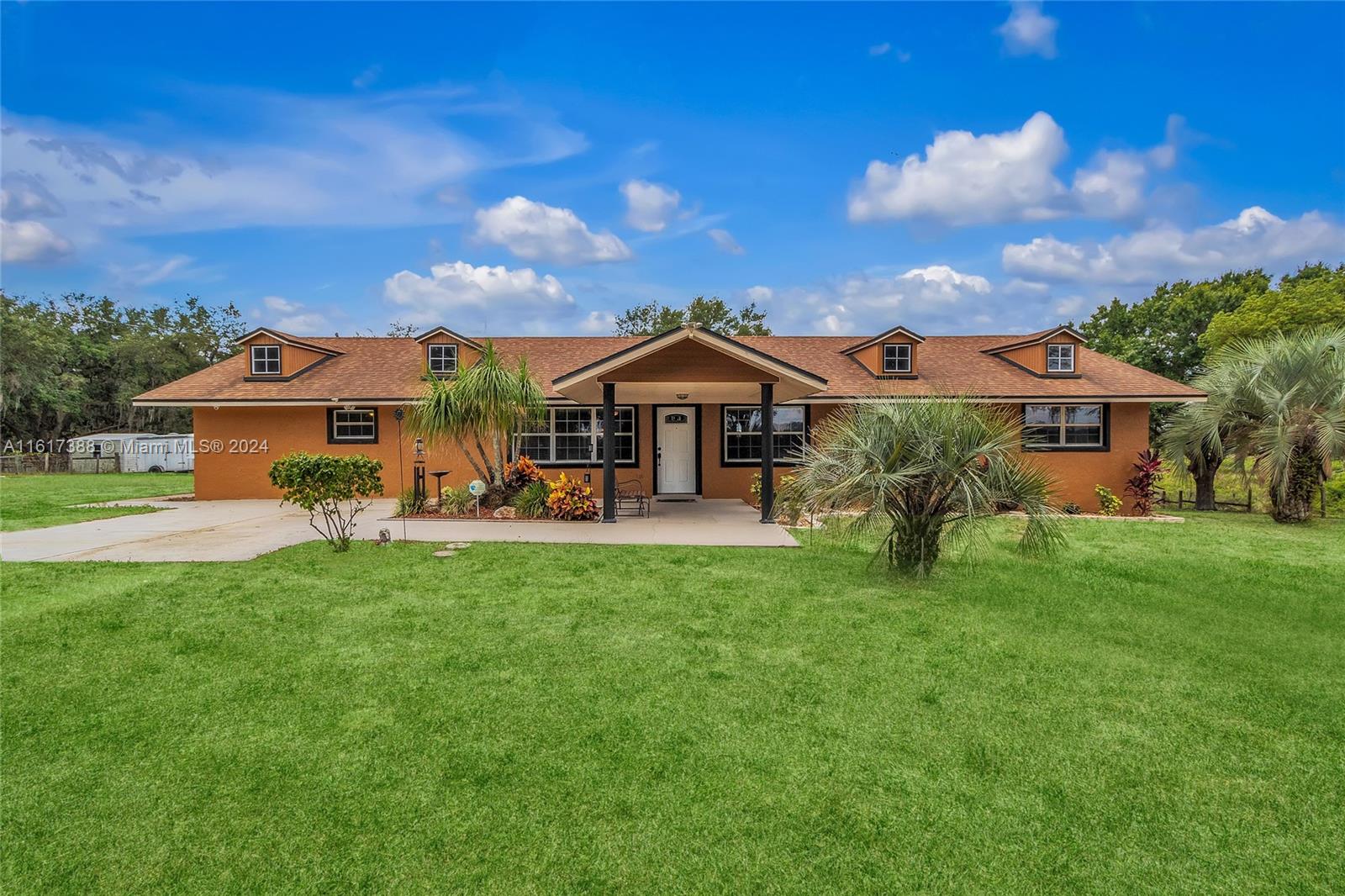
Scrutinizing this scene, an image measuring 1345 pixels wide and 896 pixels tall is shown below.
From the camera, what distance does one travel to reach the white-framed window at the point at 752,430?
1574 centimetres

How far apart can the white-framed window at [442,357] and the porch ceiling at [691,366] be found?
565cm

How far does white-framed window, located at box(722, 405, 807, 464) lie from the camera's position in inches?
620

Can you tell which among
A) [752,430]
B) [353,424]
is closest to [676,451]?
[752,430]

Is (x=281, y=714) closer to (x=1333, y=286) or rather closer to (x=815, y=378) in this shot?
(x=815, y=378)

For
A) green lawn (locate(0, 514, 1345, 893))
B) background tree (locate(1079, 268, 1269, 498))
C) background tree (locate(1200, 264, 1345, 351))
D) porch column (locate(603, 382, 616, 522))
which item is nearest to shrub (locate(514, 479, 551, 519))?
porch column (locate(603, 382, 616, 522))

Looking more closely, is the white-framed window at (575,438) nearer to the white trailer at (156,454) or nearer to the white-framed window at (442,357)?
the white-framed window at (442,357)

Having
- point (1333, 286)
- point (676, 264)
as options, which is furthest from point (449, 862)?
point (1333, 286)

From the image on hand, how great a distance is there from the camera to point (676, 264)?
23.8 metres

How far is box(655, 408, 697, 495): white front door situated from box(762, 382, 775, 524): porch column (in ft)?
13.8

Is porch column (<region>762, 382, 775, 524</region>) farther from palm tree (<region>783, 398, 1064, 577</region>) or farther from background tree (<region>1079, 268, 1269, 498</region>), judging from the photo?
background tree (<region>1079, 268, 1269, 498</region>)

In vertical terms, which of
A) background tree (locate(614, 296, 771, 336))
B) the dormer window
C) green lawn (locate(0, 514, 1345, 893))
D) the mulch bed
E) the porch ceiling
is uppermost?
background tree (locate(614, 296, 771, 336))

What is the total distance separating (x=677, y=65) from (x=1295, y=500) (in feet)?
51.5

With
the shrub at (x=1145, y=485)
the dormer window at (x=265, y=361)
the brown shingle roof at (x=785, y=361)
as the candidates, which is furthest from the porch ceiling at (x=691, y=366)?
the dormer window at (x=265, y=361)

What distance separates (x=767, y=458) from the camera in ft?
38.5
